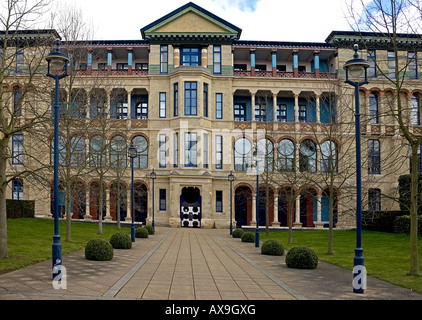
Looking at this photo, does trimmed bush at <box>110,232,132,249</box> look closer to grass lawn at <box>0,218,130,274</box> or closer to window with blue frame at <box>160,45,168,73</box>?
grass lawn at <box>0,218,130,274</box>

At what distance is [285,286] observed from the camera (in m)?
11.6

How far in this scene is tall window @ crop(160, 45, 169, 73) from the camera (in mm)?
44938

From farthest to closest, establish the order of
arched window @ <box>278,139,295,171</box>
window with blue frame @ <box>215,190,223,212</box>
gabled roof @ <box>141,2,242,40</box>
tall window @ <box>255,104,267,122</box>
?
1. tall window @ <box>255,104,267,122</box>
2. gabled roof @ <box>141,2,242,40</box>
3. window with blue frame @ <box>215,190,223,212</box>
4. arched window @ <box>278,139,295,171</box>

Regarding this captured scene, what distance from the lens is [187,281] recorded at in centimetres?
1202

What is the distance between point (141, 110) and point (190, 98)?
7.10m

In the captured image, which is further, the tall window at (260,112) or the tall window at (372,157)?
the tall window at (260,112)

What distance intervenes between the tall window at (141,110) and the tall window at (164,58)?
4.77 m

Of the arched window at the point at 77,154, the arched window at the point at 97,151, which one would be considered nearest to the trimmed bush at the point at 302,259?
the arched window at the point at 77,154

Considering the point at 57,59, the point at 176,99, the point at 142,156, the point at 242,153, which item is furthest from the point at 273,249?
the point at 142,156

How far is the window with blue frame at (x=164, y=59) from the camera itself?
44938mm

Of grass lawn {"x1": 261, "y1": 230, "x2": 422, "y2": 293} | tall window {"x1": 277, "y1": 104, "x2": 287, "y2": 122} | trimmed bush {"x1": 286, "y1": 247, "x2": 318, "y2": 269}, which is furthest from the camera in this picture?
tall window {"x1": 277, "y1": 104, "x2": 287, "y2": 122}

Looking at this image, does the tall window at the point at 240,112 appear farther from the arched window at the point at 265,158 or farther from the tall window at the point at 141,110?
the tall window at the point at 141,110

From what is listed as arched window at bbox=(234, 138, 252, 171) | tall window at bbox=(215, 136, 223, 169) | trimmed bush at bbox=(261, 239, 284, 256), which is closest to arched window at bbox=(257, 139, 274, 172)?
arched window at bbox=(234, 138, 252, 171)

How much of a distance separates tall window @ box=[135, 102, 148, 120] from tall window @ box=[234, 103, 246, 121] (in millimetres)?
10371
